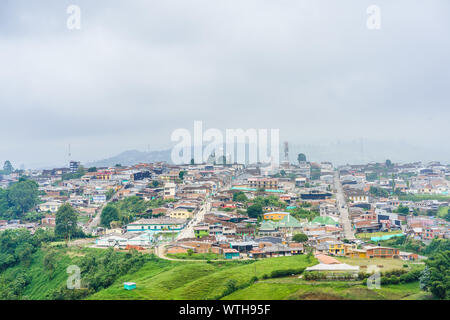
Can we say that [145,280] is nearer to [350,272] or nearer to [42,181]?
[350,272]

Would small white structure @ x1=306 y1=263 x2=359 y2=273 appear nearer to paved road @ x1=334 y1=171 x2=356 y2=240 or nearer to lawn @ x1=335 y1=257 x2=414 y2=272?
lawn @ x1=335 y1=257 x2=414 y2=272

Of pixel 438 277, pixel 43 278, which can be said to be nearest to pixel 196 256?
pixel 43 278

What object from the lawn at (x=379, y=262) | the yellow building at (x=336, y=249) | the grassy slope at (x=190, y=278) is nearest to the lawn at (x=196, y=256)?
the grassy slope at (x=190, y=278)

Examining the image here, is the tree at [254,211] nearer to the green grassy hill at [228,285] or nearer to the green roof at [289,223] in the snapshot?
the green roof at [289,223]

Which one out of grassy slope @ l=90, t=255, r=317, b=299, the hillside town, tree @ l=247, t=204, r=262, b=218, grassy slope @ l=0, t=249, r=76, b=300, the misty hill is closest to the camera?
grassy slope @ l=90, t=255, r=317, b=299

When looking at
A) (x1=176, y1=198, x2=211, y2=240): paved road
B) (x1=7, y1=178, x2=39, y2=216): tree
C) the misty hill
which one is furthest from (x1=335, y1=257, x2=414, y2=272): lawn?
the misty hill
